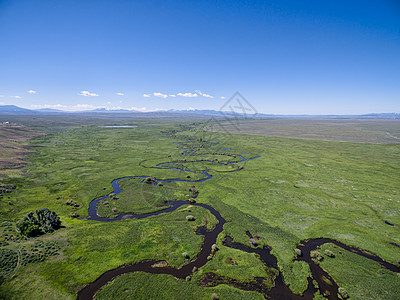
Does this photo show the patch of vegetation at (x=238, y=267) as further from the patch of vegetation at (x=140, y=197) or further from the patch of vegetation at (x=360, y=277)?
the patch of vegetation at (x=140, y=197)

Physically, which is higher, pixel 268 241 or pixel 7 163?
pixel 7 163

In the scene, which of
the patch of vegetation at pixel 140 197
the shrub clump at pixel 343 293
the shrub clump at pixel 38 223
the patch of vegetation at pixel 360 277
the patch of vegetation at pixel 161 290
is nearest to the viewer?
the patch of vegetation at pixel 161 290

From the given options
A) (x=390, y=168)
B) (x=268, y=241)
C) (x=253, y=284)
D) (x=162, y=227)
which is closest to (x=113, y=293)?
(x=162, y=227)

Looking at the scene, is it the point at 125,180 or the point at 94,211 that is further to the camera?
the point at 125,180

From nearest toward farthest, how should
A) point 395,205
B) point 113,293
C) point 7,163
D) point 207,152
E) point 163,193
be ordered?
point 113,293 → point 395,205 → point 163,193 → point 7,163 → point 207,152

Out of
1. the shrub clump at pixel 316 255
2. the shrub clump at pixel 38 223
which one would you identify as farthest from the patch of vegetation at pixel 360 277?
the shrub clump at pixel 38 223

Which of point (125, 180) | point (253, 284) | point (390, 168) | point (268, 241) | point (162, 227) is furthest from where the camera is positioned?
point (390, 168)

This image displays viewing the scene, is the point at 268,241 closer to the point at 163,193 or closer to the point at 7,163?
the point at 163,193

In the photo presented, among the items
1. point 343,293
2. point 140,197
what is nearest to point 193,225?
point 140,197
